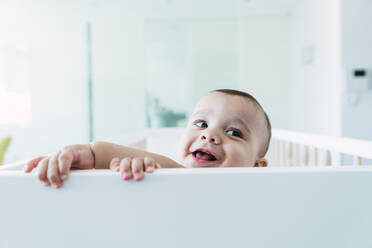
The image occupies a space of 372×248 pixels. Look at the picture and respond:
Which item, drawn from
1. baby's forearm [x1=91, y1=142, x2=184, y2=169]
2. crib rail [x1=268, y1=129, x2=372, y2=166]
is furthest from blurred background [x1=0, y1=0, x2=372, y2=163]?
baby's forearm [x1=91, y1=142, x2=184, y2=169]

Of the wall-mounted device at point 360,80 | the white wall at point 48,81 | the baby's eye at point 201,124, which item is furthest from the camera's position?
the white wall at point 48,81

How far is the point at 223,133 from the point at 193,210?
0.39 metres

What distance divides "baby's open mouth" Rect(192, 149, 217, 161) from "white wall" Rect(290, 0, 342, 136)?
85.7 inches

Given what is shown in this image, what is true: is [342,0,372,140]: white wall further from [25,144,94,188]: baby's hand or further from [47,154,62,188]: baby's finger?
[47,154,62,188]: baby's finger

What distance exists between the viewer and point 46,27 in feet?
14.0

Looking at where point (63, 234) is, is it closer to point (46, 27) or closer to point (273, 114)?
point (273, 114)

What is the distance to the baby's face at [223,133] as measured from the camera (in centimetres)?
Result: 72

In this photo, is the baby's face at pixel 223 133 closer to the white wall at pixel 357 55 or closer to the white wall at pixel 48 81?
the white wall at pixel 357 55

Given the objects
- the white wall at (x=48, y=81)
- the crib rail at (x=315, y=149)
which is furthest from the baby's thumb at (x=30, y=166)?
the white wall at (x=48, y=81)

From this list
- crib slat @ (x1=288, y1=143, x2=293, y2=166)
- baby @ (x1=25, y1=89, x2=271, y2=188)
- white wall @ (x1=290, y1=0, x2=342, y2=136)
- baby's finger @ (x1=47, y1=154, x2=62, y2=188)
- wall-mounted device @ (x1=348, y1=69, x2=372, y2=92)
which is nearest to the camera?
baby's finger @ (x1=47, y1=154, x2=62, y2=188)

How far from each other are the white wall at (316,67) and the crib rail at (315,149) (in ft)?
3.89

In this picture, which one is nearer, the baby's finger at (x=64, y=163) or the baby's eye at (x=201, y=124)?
the baby's finger at (x=64, y=163)

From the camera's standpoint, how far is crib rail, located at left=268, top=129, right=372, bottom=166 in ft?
2.67

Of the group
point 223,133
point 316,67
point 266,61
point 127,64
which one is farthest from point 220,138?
point 266,61
